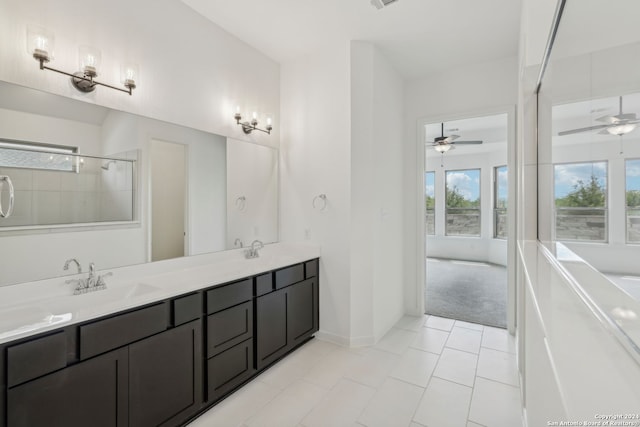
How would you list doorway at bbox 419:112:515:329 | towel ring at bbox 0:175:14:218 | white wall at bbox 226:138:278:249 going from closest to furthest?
1. towel ring at bbox 0:175:14:218
2. white wall at bbox 226:138:278:249
3. doorway at bbox 419:112:515:329

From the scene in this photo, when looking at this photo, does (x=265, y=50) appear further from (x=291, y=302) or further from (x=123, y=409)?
(x=123, y=409)

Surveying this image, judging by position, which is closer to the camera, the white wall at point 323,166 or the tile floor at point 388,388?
the tile floor at point 388,388

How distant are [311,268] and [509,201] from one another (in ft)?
7.56

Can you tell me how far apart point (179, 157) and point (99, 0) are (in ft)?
3.69

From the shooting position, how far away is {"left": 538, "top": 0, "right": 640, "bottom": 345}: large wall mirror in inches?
17.1

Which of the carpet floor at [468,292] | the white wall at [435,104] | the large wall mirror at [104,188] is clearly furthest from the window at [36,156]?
the carpet floor at [468,292]

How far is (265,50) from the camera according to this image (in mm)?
3189

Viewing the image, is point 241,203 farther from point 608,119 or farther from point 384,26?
point 608,119

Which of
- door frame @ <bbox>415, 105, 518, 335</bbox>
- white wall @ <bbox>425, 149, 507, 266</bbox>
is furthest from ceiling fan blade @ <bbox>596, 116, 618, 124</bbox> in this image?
white wall @ <bbox>425, 149, 507, 266</bbox>

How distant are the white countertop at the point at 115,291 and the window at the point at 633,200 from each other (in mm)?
1939

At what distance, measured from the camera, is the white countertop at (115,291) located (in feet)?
4.52

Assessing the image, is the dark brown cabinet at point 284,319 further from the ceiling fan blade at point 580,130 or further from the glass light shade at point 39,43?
the ceiling fan blade at point 580,130

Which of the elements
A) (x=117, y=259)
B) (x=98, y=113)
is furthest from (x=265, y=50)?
(x=117, y=259)

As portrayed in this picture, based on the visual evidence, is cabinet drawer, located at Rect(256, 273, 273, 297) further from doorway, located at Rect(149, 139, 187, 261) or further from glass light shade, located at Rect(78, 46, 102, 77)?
glass light shade, located at Rect(78, 46, 102, 77)
